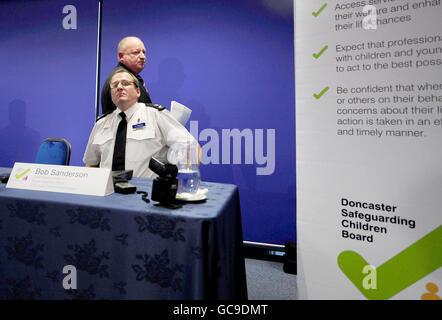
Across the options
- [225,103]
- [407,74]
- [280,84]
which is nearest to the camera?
[407,74]

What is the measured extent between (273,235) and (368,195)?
1572mm

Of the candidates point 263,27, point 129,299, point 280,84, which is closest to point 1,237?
point 129,299

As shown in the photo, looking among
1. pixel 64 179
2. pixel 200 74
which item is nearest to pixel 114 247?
pixel 64 179

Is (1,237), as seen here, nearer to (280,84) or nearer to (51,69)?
(280,84)

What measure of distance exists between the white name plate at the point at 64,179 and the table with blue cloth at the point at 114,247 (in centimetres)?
4

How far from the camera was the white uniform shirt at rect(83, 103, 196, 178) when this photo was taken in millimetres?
1822

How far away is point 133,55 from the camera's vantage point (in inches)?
89.5

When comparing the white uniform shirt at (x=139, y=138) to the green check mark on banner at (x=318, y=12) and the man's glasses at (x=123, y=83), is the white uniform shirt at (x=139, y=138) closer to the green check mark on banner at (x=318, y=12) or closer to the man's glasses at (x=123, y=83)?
the man's glasses at (x=123, y=83)

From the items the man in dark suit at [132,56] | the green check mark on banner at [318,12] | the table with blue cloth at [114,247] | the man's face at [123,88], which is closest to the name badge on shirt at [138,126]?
the man's face at [123,88]

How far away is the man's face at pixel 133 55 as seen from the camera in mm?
2255

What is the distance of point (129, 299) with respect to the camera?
86 centimetres

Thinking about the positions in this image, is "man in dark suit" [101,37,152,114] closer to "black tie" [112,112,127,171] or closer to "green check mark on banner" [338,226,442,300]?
"black tie" [112,112,127,171]

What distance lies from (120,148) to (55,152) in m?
0.68

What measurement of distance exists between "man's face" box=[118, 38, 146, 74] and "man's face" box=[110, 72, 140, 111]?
0.56 m
